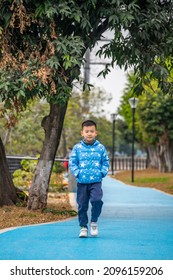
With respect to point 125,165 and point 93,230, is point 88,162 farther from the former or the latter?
point 125,165

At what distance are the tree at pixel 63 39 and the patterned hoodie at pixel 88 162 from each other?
5.78 ft

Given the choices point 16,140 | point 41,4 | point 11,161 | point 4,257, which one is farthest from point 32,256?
point 16,140

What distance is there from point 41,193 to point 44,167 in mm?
508

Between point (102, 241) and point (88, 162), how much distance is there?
1.11 meters

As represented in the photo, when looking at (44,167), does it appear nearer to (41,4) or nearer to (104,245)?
(41,4)

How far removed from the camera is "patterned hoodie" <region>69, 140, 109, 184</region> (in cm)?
991

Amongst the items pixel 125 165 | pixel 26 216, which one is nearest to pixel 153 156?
pixel 125 165

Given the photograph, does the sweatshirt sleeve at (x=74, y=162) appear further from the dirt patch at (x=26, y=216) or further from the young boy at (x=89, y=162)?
the dirt patch at (x=26, y=216)

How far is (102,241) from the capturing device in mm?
9688

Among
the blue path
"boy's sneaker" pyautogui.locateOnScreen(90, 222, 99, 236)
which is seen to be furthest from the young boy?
the blue path

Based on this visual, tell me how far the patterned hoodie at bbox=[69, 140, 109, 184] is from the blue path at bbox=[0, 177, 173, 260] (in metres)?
0.88

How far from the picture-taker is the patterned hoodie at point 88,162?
9906 millimetres

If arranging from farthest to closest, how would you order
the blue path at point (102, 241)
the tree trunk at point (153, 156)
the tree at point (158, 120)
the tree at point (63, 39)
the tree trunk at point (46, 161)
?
the tree trunk at point (153, 156) → the tree at point (158, 120) → the tree trunk at point (46, 161) → the tree at point (63, 39) → the blue path at point (102, 241)

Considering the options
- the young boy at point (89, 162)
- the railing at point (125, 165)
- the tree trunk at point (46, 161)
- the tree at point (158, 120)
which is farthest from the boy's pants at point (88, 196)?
the railing at point (125, 165)
